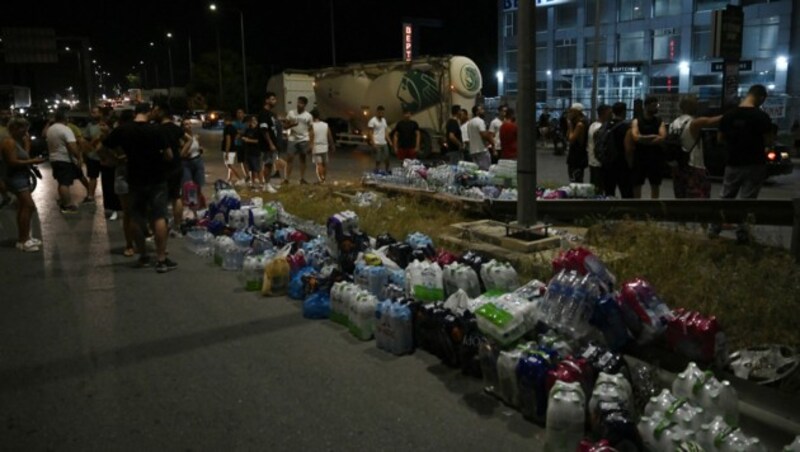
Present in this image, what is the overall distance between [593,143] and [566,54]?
4052 centimetres

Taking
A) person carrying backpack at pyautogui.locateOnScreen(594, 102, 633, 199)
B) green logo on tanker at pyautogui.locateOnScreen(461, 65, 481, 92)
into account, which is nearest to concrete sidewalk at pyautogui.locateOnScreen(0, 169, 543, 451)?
person carrying backpack at pyautogui.locateOnScreen(594, 102, 633, 199)

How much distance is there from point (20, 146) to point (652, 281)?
8927 millimetres

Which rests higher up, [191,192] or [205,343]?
[191,192]

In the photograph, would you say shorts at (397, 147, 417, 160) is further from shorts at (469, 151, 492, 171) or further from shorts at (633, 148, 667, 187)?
shorts at (633, 148, 667, 187)

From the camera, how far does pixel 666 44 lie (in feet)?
136

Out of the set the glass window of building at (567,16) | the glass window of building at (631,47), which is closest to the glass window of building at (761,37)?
the glass window of building at (631,47)

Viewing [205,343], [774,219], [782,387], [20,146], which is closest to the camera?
[782,387]

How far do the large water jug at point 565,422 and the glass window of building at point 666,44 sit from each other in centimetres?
4122

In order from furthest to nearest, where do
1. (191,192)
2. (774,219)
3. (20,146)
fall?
(191,192)
(20,146)
(774,219)

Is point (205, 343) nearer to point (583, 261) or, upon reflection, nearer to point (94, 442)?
point (94, 442)

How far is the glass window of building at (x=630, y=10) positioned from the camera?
140 feet

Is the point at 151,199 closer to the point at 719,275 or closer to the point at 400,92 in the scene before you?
the point at 719,275

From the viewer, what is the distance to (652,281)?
606 centimetres

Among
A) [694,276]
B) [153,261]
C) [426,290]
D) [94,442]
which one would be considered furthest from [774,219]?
[153,261]
